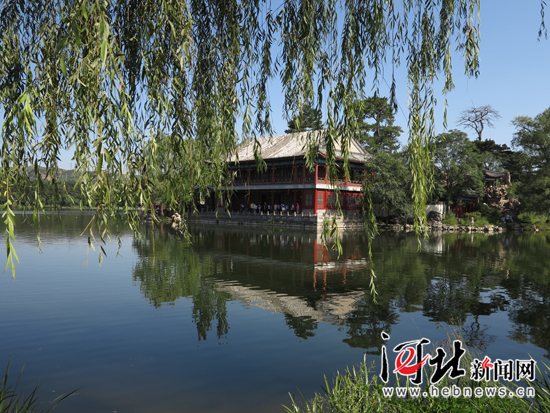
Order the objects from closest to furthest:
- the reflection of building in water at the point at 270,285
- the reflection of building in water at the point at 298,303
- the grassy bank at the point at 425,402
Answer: the grassy bank at the point at 425,402 < the reflection of building in water at the point at 270,285 < the reflection of building in water at the point at 298,303

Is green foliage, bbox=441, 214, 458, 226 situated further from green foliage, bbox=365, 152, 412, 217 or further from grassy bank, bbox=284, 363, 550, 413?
grassy bank, bbox=284, 363, 550, 413

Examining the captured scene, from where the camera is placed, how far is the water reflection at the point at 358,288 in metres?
7.96

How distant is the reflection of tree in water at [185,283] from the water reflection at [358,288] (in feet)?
0.07

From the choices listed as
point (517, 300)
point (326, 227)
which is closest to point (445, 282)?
point (517, 300)

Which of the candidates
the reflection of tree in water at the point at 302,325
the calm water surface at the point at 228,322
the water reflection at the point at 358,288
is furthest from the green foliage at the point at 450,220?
the reflection of tree in water at the point at 302,325

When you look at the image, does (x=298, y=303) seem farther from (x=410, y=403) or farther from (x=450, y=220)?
(x=450, y=220)

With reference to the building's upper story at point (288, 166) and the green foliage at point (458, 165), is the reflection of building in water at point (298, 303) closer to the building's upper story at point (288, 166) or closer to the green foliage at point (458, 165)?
the building's upper story at point (288, 166)

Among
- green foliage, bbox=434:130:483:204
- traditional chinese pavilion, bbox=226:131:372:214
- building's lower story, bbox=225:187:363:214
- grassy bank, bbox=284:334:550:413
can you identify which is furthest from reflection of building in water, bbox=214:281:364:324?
green foliage, bbox=434:130:483:204

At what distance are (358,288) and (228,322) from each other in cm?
454

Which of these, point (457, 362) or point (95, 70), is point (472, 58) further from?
point (95, 70)

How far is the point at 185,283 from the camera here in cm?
1140

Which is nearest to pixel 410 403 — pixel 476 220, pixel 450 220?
pixel 450 220

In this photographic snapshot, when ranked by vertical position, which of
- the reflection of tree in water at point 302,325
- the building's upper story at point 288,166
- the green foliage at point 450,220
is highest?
the building's upper story at point 288,166

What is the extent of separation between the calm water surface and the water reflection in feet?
0.15
